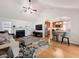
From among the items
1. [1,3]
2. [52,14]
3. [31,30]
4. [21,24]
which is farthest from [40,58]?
[31,30]

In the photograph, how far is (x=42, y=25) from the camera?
820 centimetres

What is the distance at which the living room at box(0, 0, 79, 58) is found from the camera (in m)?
3.92

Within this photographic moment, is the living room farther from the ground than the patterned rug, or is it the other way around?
the living room

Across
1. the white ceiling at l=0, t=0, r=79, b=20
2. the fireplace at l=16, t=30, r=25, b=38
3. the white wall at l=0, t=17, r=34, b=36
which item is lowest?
the fireplace at l=16, t=30, r=25, b=38

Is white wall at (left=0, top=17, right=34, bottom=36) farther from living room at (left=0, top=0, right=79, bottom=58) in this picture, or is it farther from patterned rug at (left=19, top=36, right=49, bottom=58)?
patterned rug at (left=19, top=36, right=49, bottom=58)

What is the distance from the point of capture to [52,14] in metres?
7.05

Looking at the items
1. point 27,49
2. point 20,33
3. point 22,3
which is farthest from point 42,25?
point 27,49

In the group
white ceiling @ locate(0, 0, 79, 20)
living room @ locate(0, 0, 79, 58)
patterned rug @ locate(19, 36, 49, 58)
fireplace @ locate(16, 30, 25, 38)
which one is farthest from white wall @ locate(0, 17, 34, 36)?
patterned rug @ locate(19, 36, 49, 58)

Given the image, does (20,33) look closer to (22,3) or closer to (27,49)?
(22,3)

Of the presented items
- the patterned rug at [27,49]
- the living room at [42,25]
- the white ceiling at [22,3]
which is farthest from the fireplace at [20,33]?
the patterned rug at [27,49]

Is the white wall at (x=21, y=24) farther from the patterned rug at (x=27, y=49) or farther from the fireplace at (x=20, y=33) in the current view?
the patterned rug at (x=27, y=49)

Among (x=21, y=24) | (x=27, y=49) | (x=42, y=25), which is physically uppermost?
(x=21, y=24)

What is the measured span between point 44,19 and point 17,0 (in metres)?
3.86

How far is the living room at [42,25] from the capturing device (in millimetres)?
3916
